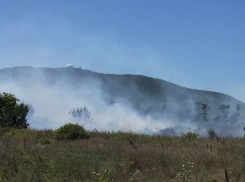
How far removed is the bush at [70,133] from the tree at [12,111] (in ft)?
42.5

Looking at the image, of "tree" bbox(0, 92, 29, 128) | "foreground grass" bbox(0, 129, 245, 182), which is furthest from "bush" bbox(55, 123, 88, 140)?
"tree" bbox(0, 92, 29, 128)

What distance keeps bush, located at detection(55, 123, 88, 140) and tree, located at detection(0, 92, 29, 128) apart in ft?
42.5

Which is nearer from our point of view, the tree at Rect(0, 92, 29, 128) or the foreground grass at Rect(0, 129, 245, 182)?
the foreground grass at Rect(0, 129, 245, 182)

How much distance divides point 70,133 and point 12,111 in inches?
577

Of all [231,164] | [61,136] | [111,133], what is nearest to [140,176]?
[231,164]

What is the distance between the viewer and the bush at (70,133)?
23200 millimetres

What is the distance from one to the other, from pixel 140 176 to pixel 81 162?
165 centimetres

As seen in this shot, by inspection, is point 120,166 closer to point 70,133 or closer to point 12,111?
point 70,133

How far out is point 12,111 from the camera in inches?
1432

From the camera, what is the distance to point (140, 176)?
839cm

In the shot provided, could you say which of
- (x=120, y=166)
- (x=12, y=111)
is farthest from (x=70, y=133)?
(x=12, y=111)

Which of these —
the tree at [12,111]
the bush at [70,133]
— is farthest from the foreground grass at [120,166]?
the tree at [12,111]

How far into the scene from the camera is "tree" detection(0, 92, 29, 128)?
3575cm

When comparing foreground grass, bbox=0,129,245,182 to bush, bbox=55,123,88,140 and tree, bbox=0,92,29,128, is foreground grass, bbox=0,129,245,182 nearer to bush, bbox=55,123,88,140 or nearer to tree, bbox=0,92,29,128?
bush, bbox=55,123,88,140
